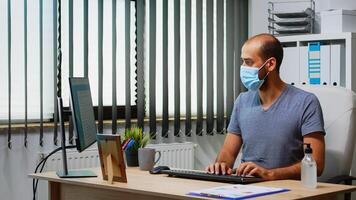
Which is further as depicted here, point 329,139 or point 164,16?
point 164,16

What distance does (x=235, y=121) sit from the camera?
9.04 feet

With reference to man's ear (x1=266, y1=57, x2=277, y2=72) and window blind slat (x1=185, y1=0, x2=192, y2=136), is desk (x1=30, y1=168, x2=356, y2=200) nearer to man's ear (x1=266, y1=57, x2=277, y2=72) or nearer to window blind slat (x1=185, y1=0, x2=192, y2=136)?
man's ear (x1=266, y1=57, x2=277, y2=72)

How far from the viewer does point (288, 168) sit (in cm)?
231

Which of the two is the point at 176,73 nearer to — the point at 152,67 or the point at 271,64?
the point at 152,67

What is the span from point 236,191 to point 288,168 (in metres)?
0.50

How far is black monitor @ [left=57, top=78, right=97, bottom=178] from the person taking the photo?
7.63 ft

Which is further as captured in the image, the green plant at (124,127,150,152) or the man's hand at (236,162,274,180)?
the green plant at (124,127,150,152)

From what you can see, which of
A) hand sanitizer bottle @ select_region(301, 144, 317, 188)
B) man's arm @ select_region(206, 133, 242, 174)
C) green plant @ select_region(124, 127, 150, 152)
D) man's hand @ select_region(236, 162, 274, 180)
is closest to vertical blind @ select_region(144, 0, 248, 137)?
green plant @ select_region(124, 127, 150, 152)

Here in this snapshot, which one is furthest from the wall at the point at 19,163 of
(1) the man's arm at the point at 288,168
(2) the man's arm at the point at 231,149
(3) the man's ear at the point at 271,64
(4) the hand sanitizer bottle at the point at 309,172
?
(4) the hand sanitizer bottle at the point at 309,172

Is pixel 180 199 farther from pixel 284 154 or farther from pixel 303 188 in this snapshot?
pixel 284 154

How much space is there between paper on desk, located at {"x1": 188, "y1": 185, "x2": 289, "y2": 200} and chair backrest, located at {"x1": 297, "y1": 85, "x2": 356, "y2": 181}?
85cm

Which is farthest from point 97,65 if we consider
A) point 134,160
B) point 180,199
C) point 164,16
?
point 180,199

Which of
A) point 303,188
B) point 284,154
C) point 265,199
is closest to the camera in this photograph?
point 265,199

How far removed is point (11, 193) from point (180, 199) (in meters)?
1.90
